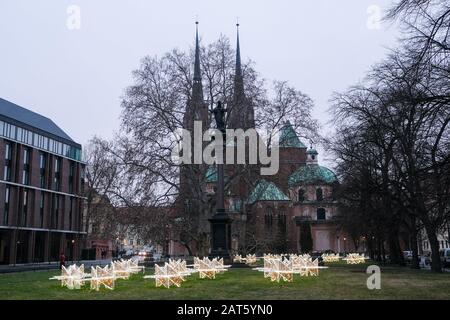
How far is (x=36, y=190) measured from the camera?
6706 centimetres

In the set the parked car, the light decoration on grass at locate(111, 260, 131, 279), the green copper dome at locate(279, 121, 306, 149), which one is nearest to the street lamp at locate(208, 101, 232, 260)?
the light decoration on grass at locate(111, 260, 131, 279)

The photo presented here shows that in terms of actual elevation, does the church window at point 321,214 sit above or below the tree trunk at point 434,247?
above

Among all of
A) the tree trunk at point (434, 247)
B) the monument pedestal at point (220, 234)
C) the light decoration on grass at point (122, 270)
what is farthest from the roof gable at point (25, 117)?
the tree trunk at point (434, 247)

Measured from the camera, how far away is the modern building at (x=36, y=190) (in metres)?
61.0

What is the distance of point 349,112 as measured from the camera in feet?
104

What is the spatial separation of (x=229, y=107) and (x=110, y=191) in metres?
11.2

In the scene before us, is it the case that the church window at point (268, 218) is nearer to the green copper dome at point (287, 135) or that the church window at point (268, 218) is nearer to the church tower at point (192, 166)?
the green copper dome at point (287, 135)

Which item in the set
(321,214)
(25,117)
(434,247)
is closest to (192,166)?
(434,247)

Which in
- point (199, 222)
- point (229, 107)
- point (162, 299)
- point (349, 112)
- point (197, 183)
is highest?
point (229, 107)

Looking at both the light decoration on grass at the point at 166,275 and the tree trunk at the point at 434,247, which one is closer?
the light decoration on grass at the point at 166,275

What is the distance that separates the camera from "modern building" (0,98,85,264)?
200 ft

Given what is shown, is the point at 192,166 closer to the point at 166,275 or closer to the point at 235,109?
the point at 235,109
